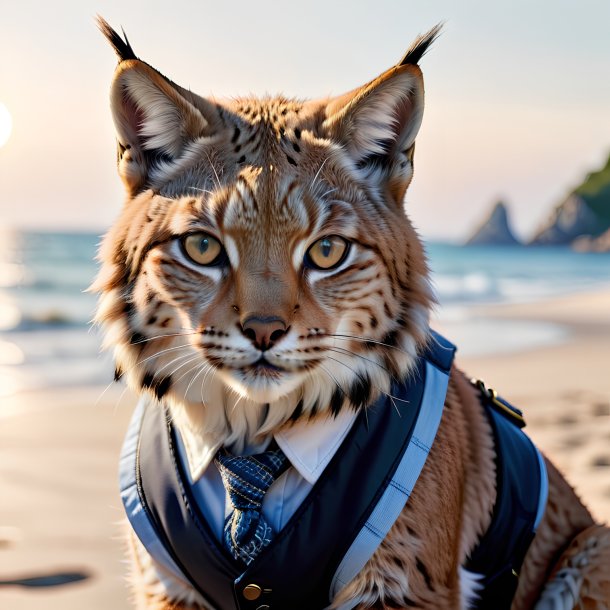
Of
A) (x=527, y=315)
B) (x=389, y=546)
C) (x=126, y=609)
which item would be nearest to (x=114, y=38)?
(x=389, y=546)

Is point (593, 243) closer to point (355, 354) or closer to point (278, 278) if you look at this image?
point (355, 354)

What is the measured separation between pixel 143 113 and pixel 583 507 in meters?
2.11

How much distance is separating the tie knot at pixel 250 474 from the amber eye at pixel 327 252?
584mm

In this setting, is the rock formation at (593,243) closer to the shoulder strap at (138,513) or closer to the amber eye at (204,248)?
the shoulder strap at (138,513)

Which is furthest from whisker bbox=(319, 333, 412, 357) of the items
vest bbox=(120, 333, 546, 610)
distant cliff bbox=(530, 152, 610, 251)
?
distant cliff bbox=(530, 152, 610, 251)

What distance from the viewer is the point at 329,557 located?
2.42 meters

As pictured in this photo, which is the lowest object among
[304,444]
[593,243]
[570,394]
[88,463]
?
[593,243]

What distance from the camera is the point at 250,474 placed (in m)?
2.45

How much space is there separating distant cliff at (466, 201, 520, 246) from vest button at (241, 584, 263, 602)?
64.0m

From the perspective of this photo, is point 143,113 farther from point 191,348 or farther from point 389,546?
point 389,546

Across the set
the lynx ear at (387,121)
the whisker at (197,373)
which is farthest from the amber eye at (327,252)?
the whisker at (197,373)

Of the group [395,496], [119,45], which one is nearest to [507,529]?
[395,496]

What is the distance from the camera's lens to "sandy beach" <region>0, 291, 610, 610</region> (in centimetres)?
395

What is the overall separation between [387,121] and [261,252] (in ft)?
1.98
